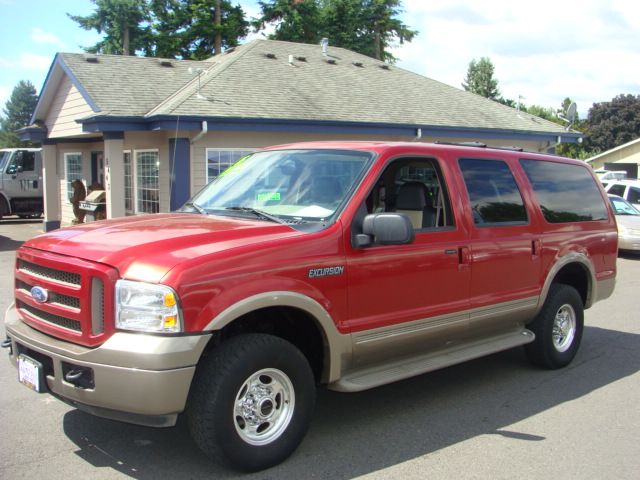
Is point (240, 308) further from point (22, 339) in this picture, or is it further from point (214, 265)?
point (22, 339)

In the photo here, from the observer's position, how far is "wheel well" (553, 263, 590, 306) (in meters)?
6.38

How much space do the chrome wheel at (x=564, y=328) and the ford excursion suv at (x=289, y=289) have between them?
0.49ft

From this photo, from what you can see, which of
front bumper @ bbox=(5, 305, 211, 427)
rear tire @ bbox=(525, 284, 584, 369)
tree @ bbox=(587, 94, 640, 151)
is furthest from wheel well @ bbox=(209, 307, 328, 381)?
tree @ bbox=(587, 94, 640, 151)

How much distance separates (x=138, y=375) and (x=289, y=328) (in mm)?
1226

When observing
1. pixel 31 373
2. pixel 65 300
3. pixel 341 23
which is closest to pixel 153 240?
pixel 65 300

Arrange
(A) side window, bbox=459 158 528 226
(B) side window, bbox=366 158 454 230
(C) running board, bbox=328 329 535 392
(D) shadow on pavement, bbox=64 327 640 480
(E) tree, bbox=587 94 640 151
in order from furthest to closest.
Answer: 1. (E) tree, bbox=587 94 640 151
2. (A) side window, bbox=459 158 528 226
3. (B) side window, bbox=366 158 454 230
4. (C) running board, bbox=328 329 535 392
5. (D) shadow on pavement, bbox=64 327 640 480

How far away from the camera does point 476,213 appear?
525 cm

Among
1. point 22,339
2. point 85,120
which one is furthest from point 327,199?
point 85,120

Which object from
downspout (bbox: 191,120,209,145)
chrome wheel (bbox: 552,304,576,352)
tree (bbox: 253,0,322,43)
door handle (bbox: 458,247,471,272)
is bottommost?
chrome wheel (bbox: 552,304,576,352)

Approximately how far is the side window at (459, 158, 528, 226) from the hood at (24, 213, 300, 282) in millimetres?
1879

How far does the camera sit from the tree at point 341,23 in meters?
35.7

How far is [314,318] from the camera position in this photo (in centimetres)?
406

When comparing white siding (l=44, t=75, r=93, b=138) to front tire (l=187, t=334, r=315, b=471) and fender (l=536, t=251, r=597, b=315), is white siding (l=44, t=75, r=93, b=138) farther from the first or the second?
front tire (l=187, t=334, r=315, b=471)

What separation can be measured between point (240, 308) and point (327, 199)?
4.01 feet
